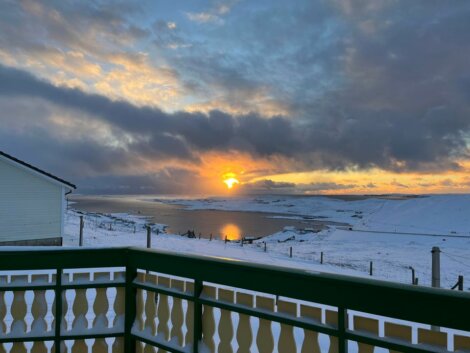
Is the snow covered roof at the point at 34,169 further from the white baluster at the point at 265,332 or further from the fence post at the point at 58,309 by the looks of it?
the white baluster at the point at 265,332

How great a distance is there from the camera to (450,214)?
179 ft

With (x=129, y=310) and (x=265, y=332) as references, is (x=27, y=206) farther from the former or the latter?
(x=265, y=332)

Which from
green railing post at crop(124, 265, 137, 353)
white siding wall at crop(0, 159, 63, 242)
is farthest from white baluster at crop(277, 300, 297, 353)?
white siding wall at crop(0, 159, 63, 242)

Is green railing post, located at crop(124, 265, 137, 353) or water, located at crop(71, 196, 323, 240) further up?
green railing post, located at crop(124, 265, 137, 353)

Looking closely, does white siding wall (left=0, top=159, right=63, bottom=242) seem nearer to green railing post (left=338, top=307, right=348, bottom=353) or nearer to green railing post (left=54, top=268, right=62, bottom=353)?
green railing post (left=54, top=268, right=62, bottom=353)

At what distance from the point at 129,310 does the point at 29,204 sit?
17451 mm

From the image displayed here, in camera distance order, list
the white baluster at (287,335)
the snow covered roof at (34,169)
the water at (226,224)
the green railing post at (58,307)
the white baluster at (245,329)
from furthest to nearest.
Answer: the water at (226,224) → the snow covered roof at (34,169) → the green railing post at (58,307) → the white baluster at (245,329) → the white baluster at (287,335)

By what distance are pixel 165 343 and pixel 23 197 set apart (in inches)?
699

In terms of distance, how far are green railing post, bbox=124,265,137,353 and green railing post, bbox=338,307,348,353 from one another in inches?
71.3

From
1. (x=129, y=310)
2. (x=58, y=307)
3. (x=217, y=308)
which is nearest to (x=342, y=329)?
(x=217, y=308)

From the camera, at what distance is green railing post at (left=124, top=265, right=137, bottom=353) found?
10.5ft

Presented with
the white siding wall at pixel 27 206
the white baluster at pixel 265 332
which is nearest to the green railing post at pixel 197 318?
the white baluster at pixel 265 332

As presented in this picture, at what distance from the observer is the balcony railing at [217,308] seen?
6.74 ft

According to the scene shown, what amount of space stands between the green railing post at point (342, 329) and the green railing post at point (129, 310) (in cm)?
181
